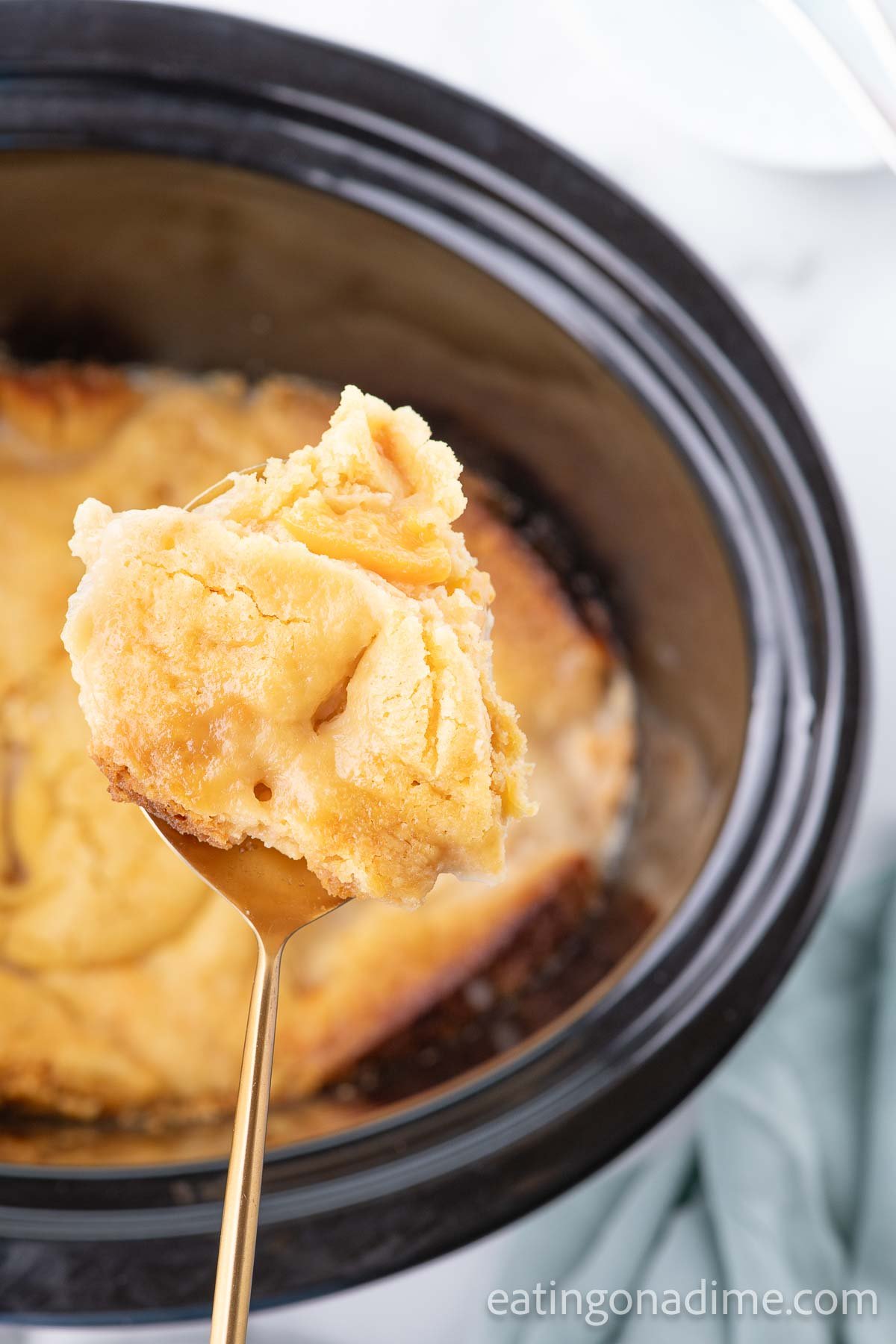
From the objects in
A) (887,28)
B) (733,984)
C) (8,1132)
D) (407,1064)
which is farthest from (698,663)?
(8,1132)

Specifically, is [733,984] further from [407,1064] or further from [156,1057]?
[156,1057]

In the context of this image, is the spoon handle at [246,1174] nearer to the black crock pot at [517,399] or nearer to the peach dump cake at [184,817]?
the peach dump cake at [184,817]

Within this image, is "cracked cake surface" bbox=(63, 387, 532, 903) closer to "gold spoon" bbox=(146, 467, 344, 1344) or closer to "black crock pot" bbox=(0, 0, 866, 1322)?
"gold spoon" bbox=(146, 467, 344, 1344)

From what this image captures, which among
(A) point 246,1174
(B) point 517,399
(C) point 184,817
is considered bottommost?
(A) point 246,1174

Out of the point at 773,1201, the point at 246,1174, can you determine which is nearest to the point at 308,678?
the point at 246,1174

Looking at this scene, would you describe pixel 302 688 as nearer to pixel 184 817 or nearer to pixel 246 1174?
pixel 184 817

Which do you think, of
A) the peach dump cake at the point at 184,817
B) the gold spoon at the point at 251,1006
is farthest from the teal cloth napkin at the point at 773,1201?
the gold spoon at the point at 251,1006
